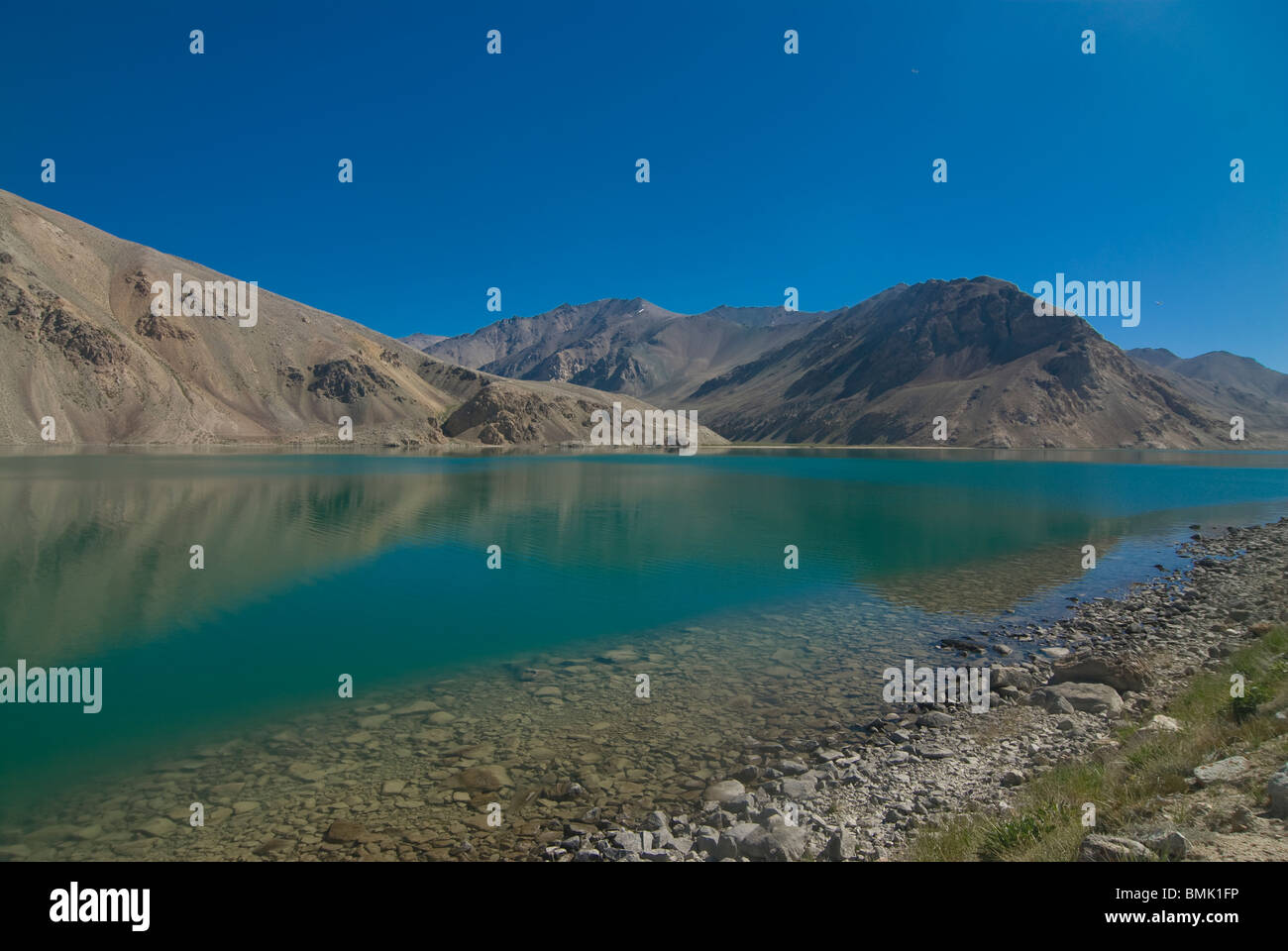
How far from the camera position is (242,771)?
37.4 feet

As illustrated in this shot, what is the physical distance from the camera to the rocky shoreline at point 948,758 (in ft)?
28.1

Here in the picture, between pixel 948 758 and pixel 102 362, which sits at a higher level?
pixel 102 362

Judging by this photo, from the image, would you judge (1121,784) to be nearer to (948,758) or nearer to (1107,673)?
(948,758)

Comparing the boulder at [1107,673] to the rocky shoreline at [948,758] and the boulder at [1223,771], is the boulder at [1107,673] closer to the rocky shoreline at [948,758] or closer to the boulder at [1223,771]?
the rocky shoreline at [948,758]

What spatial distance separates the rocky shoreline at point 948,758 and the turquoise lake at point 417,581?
377cm

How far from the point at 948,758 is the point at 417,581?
20.8 meters

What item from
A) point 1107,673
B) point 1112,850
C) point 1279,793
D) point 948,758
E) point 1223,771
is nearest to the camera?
point 1112,850

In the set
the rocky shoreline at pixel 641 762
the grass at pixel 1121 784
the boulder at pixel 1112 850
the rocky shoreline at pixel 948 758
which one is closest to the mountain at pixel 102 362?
the rocky shoreline at pixel 641 762

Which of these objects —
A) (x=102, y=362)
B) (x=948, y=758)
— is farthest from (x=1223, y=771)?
(x=102, y=362)

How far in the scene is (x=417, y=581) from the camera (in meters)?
26.5

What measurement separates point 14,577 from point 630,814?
89.4ft

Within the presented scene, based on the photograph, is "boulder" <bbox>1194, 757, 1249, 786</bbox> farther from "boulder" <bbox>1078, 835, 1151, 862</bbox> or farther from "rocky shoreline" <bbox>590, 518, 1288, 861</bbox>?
"boulder" <bbox>1078, 835, 1151, 862</bbox>
